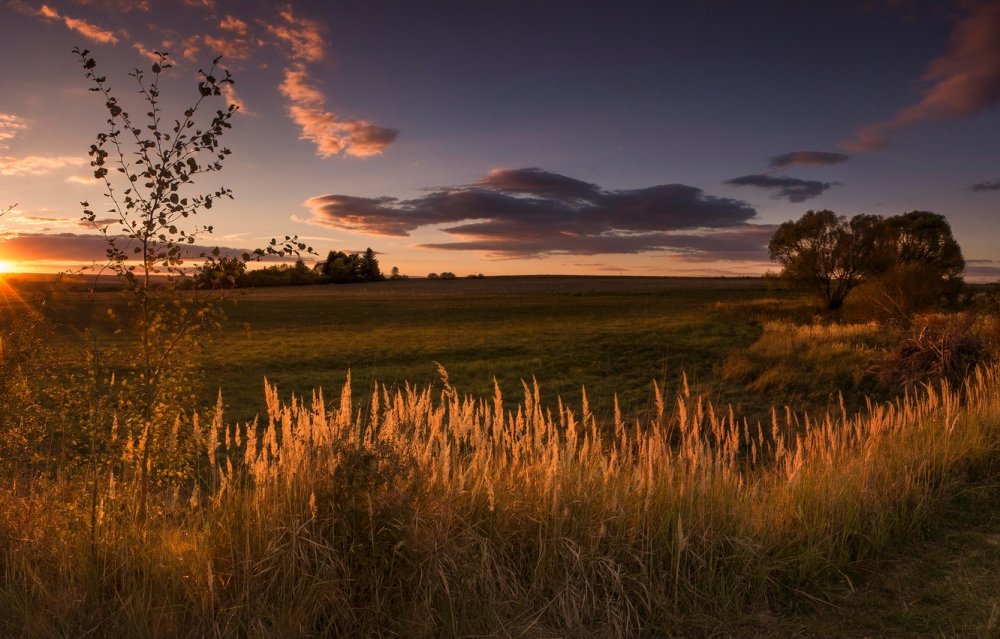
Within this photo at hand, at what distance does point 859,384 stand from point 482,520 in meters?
16.6

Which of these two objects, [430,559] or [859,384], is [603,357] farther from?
[430,559]

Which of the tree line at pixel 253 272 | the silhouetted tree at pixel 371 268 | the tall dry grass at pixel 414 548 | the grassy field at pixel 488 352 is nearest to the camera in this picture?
the tall dry grass at pixel 414 548

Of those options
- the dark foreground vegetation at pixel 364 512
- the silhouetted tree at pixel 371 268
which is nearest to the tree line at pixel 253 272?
the dark foreground vegetation at pixel 364 512

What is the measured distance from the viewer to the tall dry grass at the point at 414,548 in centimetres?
400

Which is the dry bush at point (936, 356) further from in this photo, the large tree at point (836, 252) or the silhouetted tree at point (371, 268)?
the silhouetted tree at point (371, 268)

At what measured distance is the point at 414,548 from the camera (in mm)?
4184

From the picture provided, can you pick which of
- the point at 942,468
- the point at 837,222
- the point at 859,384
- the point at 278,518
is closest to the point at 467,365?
the point at 859,384

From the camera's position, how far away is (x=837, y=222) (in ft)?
146

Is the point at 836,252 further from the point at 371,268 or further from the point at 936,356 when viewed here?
the point at 371,268

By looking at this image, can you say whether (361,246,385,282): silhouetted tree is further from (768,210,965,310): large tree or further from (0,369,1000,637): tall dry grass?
(0,369,1000,637): tall dry grass

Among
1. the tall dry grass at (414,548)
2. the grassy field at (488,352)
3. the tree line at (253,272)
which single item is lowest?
the grassy field at (488,352)

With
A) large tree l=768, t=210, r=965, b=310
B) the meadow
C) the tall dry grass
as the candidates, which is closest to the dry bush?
the meadow

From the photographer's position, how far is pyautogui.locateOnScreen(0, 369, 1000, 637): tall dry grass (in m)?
4.00

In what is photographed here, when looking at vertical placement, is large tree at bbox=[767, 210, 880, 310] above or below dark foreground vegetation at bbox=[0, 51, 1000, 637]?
above
